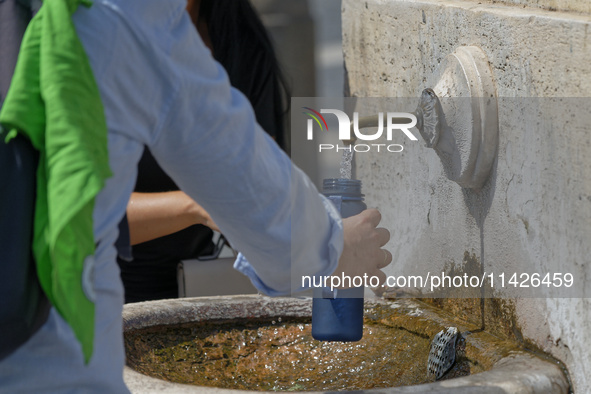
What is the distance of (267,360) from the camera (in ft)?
6.59

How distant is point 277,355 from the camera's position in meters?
2.03

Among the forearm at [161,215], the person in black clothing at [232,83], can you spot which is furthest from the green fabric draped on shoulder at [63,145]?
the person in black clothing at [232,83]

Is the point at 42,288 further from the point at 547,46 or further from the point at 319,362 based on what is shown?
the point at 319,362

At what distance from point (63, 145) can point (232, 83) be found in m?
1.73

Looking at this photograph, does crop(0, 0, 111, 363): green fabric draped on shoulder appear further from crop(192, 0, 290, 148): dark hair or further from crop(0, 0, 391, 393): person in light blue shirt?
crop(192, 0, 290, 148): dark hair

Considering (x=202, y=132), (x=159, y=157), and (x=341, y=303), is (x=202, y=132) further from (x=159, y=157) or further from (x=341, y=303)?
(x=341, y=303)

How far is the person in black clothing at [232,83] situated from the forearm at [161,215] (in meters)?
0.15

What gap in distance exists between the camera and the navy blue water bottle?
1647 mm

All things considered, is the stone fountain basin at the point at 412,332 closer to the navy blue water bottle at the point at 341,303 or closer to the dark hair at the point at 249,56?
the navy blue water bottle at the point at 341,303

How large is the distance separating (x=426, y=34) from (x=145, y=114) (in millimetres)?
1340

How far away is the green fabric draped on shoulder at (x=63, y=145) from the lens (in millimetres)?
689

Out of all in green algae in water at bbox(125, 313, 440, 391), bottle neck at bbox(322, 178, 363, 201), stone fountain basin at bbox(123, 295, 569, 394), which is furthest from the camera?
green algae in water at bbox(125, 313, 440, 391)

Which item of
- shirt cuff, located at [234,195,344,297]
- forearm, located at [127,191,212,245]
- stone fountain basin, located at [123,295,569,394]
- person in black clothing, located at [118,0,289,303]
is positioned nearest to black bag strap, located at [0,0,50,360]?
shirt cuff, located at [234,195,344,297]

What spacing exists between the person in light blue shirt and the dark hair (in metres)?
1.45
